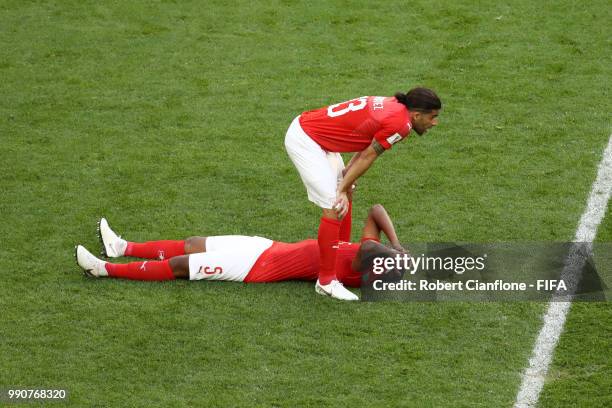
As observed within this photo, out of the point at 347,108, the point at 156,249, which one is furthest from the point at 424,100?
the point at 156,249

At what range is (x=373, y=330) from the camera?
7645 millimetres

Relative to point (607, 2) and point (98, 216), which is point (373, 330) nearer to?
point (98, 216)

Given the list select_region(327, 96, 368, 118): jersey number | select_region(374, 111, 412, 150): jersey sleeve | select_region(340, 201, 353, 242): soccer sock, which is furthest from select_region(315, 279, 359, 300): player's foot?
select_region(327, 96, 368, 118): jersey number

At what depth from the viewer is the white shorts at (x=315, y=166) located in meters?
8.02

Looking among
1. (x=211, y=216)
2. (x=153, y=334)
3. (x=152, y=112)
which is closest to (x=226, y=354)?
(x=153, y=334)

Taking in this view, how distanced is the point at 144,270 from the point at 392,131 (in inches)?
79.3

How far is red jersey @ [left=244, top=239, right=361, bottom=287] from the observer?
816 cm

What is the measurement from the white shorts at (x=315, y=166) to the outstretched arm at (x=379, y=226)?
1.07 ft

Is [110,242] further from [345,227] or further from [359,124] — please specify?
[359,124]

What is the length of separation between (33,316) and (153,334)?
34.3 inches

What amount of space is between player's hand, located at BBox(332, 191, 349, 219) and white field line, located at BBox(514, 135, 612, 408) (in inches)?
60.8

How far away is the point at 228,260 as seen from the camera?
26.8 ft

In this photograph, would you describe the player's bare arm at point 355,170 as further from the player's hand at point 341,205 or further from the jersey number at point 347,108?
the jersey number at point 347,108

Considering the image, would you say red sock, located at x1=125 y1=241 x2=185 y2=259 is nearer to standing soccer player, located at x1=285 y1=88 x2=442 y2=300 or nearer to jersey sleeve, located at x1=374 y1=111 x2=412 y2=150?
standing soccer player, located at x1=285 y1=88 x2=442 y2=300
